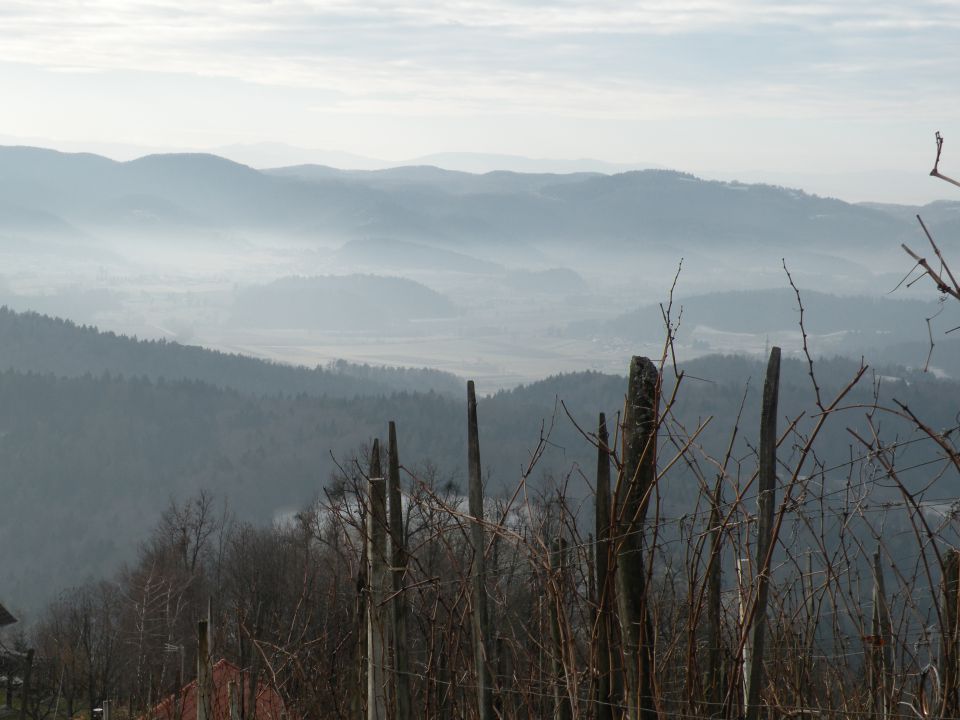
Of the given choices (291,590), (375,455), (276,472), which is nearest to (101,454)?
(276,472)

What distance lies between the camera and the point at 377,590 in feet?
15.9

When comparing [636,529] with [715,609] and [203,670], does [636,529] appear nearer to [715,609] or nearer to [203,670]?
[715,609]

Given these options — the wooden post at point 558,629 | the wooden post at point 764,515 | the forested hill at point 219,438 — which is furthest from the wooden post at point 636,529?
the forested hill at point 219,438

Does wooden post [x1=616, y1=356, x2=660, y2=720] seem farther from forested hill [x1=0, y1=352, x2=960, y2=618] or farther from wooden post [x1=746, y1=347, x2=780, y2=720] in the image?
forested hill [x1=0, y1=352, x2=960, y2=618]

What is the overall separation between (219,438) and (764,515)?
5527 inches

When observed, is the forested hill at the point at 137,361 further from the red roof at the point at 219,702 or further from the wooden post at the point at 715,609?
the wooden post at the point at 715,609

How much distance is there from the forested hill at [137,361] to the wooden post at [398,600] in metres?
163

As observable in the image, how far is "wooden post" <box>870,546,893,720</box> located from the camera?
13.1 ft

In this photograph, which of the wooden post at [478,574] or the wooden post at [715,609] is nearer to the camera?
the wooden post at [715,609]

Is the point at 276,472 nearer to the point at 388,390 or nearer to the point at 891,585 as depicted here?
the point at 388,390

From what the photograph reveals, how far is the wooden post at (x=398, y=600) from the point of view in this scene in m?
4.71

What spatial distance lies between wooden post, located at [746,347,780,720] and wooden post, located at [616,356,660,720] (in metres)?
0.33

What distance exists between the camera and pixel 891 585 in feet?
141

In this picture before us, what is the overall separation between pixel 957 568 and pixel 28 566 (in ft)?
369
